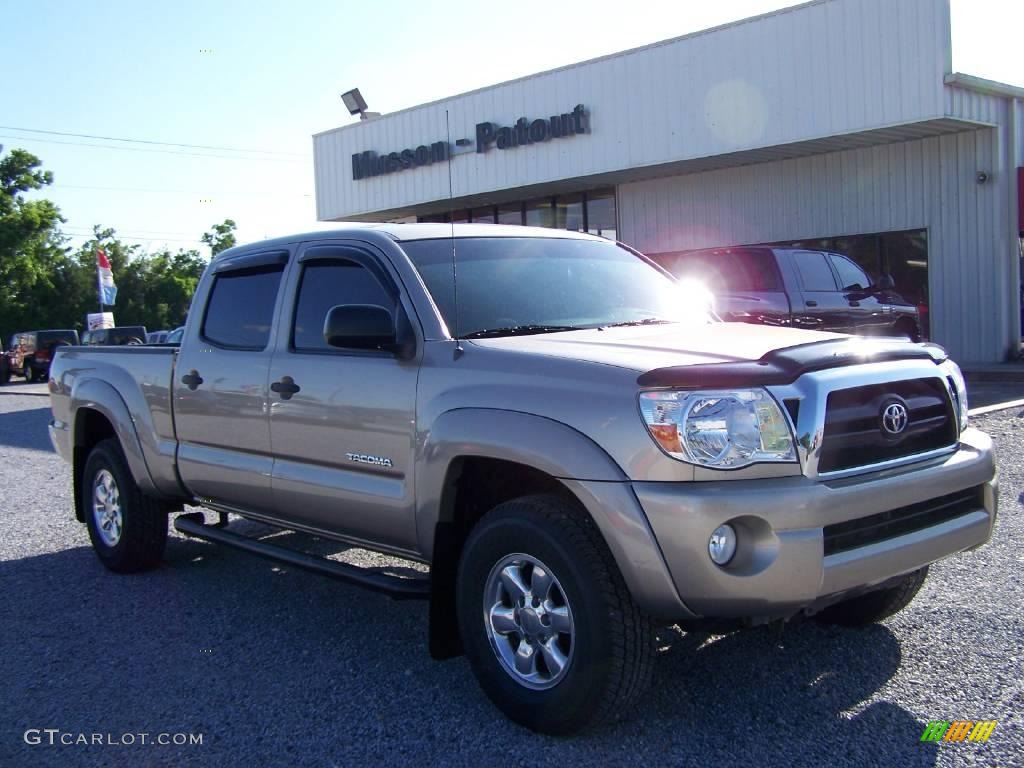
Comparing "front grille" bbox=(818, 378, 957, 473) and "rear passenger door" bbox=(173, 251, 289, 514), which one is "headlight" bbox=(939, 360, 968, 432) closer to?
"front grille" bbox=(818, 378, 957, 473)

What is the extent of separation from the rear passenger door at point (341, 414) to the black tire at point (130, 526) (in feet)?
5.08

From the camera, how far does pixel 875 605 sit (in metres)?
4.40

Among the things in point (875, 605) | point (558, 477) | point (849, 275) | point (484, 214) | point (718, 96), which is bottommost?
point (875, 605)

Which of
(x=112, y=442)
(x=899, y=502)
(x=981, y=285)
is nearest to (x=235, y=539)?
(x=112, y=442)

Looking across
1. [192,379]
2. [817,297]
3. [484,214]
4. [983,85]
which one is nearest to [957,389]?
[192,379]

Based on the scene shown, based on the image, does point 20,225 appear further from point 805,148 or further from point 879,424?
point 879,424

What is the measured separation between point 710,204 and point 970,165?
17.5 ft

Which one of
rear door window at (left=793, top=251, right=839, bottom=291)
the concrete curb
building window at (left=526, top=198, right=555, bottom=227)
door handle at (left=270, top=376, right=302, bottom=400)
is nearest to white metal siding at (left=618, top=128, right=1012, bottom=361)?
building window at (left=526, top=198, right=555, bottom=227)

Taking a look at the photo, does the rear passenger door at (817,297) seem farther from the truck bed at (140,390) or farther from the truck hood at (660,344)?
the truck bed at (140,390)

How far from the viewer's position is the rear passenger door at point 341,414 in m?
4.16

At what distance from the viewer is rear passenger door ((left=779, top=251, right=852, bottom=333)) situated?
38.6 feet

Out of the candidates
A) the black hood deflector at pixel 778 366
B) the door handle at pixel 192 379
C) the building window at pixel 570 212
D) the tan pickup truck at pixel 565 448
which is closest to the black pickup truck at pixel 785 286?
the tan pickup truck at pixel 565 448

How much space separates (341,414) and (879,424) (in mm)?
2214

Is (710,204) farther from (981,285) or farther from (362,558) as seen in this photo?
(362,558)
